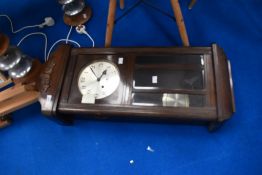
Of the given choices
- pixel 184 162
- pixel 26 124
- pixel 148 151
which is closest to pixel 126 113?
pixel 148 151

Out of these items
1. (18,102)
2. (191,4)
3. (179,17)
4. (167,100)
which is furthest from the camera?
(191,4)

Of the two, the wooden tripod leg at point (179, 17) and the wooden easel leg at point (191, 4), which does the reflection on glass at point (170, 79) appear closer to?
the wooden tripod leg at point (179, 17)

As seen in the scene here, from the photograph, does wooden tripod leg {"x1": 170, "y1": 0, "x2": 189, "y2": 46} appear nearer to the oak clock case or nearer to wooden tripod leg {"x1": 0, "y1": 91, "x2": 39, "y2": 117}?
the oak clock case

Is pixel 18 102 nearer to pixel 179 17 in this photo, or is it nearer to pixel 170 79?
pixel 170 79

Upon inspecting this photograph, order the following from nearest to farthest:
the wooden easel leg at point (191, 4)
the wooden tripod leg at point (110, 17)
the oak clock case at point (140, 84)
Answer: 1. the oak clock case at point (140, 84)
2. the wooden tripod leg at point (110, 17)
3. the wooden easel leg at point (191, 4)

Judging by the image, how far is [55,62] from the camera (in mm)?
1159

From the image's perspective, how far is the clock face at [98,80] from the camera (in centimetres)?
106

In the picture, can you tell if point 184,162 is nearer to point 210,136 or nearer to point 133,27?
point 210,136

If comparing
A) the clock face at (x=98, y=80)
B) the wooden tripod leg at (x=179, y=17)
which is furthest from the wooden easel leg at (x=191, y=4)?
the clock face at (x=98, y=80)

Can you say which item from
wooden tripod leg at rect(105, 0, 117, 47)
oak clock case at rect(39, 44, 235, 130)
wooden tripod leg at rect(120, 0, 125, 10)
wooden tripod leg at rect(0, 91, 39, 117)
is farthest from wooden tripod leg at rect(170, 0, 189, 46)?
wooden tripod leg at rect(0, 91, 39, 117)

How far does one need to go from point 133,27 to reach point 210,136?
0.73m

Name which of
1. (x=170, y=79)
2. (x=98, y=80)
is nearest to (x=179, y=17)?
(x=170, y=79)

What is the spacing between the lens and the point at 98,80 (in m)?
1.09

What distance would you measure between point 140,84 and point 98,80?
19 centimetres
